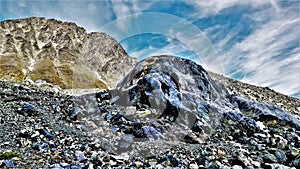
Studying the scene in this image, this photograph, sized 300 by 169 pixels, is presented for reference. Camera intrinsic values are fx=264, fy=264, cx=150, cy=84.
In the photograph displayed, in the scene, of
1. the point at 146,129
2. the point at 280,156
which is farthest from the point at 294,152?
the point at 146,129

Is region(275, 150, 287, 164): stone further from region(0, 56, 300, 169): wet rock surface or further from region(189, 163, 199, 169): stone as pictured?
region(189, 163, 199, 169): stone

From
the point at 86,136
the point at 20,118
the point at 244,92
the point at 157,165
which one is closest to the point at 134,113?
the point at 86,136

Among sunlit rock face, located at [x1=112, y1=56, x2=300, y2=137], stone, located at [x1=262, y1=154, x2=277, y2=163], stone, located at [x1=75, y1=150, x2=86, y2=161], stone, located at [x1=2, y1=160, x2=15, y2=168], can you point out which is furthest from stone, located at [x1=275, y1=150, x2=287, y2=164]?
stone, located at [x1=2, y1=160, x2=15, y2=168]

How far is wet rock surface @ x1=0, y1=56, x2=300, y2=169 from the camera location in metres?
12.4

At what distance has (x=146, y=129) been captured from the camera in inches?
597

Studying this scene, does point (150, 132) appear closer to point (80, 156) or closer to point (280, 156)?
point (80, 156)

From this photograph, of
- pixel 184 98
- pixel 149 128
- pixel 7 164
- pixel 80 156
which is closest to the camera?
pixel 7 164

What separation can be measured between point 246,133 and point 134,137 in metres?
8.06

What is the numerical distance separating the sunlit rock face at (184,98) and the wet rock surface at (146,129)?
0.24 ft

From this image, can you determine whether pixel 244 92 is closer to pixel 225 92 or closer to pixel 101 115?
pixel 225 92

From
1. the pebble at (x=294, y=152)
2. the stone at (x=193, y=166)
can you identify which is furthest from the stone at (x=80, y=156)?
the pebble at (x=294, y=152)

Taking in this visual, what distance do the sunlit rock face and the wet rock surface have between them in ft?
0.24

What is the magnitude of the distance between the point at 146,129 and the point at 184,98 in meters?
5.13

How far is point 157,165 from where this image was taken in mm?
12031
